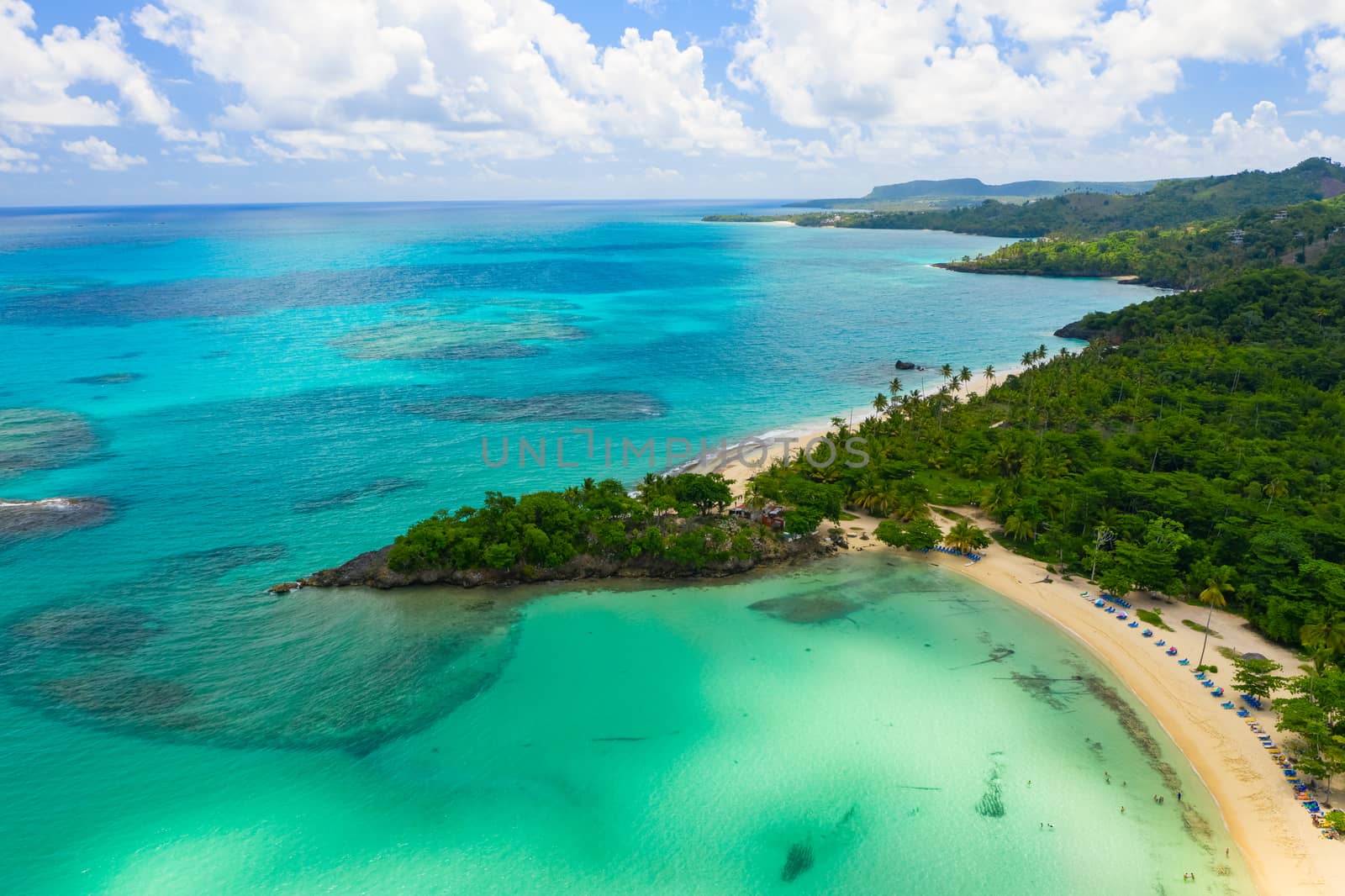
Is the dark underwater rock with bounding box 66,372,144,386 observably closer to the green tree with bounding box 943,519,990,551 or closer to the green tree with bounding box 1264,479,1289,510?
the green tree with bounding box 943,519,990,551

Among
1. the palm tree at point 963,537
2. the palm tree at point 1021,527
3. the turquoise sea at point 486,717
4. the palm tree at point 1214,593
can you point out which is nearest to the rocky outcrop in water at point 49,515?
the turquoise sea at point 486,717

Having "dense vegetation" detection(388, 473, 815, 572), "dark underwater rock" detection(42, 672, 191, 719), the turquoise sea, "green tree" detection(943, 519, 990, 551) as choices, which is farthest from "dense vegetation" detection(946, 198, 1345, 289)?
"dark underwater rock" detection(42, 672, 191, 719)

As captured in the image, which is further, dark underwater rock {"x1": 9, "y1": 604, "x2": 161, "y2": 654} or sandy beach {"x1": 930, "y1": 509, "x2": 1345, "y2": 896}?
dark underwater rock {"x1": 9, "y1": 604, "x2": 161, "y2": 654}

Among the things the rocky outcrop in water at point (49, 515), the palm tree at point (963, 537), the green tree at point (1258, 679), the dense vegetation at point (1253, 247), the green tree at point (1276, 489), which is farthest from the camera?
the dense vegetation at point (1253, 247)

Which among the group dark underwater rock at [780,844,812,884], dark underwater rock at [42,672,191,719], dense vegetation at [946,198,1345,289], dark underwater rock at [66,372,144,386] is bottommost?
dark underwater rock at [780,844,812,884]

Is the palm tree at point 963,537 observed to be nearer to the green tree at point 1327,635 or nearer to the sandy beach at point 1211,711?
the sandy beach at point 1211,711

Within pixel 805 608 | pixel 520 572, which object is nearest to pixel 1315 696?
pixel 805 608
